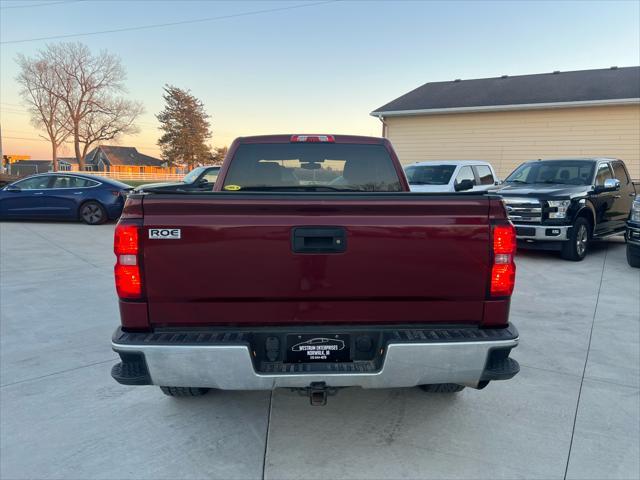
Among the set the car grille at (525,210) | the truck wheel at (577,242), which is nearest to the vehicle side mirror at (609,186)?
the truck wheel at (577,242)

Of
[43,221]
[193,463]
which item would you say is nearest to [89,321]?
[193,463]

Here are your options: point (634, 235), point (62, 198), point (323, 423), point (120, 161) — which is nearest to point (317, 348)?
point (323, 423)

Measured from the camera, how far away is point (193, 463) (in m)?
2.64

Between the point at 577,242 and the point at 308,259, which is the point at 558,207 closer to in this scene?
the point at 577,242

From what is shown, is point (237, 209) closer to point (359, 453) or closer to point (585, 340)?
point (359, 453)

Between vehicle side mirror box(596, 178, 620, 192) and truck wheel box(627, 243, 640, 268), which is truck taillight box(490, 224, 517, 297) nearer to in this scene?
truck wheel box(627, 243, 640, 268)

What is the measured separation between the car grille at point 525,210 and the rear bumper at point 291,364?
6.87 metres

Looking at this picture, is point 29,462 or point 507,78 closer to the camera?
point 29,462

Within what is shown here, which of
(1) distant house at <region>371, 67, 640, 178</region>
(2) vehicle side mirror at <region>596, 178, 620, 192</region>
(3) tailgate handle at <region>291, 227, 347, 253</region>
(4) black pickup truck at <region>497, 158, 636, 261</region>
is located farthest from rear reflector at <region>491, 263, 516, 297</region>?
(1) distant house at <region>371, 67, 640, 178</region>

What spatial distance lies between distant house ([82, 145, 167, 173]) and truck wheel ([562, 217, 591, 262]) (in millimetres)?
74117

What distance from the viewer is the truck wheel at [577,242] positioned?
8508mm

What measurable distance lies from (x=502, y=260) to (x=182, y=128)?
250ft

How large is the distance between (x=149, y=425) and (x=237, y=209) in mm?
1749

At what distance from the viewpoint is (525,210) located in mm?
8586
